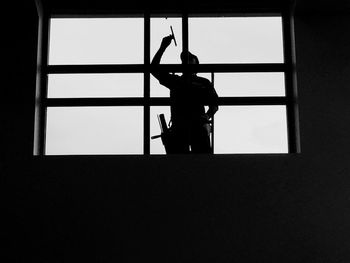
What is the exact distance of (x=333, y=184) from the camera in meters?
3.45

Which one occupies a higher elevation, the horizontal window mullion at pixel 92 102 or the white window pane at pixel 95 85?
the white window pane at pixel 95 85

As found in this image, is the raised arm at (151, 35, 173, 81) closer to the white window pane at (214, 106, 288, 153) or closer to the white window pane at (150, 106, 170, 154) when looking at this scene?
the white window pane at (150, 106, 170, 154)

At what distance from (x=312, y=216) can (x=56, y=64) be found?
6.40ft

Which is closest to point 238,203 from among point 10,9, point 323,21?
point 323,21

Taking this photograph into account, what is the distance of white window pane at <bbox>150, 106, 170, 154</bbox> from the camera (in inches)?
146

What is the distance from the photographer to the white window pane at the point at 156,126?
12.2ft

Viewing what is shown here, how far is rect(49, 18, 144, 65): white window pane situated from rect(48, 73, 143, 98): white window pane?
101 mm

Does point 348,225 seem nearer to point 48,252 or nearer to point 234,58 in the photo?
point 234,58

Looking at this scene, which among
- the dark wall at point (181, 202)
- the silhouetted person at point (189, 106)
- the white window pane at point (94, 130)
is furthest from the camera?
the white window pane at point (94, 130)

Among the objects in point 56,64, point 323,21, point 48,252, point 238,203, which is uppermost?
point 323,21

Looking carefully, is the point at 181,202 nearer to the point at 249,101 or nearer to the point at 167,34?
the point at 249,101

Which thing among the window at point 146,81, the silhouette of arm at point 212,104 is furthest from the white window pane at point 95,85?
the silhouette of arm at point 212,104

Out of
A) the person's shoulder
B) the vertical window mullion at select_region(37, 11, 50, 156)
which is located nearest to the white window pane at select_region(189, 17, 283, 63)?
the person's shoulder

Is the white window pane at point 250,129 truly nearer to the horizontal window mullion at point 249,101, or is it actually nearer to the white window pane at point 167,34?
the horizontal window mullion at point 249,101
